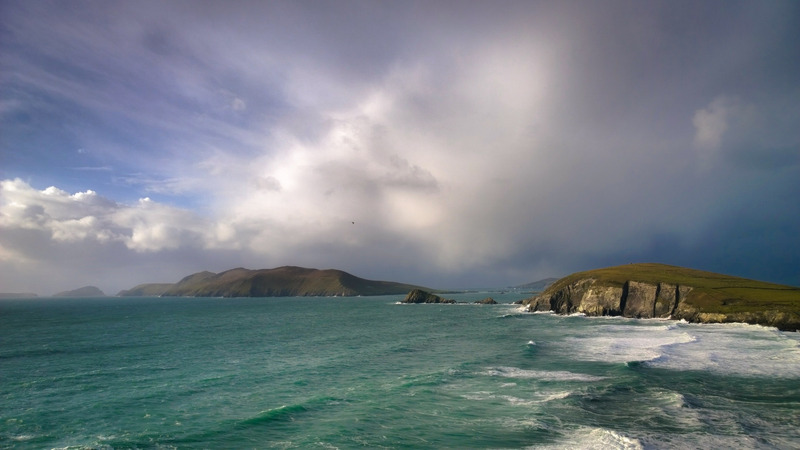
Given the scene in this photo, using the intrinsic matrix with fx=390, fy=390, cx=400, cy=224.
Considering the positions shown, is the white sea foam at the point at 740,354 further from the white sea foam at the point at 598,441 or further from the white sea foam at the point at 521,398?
the white sea foam at the point at 598,441

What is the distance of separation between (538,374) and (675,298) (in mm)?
81373

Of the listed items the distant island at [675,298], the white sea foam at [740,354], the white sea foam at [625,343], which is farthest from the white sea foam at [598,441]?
the distant island at [675,298]

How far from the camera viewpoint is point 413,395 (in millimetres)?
32969

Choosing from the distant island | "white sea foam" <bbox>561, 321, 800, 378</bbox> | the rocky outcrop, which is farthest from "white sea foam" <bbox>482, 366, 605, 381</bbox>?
the rocky outcrop

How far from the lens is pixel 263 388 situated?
3634 cm

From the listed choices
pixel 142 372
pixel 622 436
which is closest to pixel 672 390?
pixel 622 436

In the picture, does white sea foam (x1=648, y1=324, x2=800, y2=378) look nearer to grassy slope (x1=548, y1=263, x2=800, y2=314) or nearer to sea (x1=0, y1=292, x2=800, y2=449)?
sea (x1=0, y1=292, x2=800, y2=449)

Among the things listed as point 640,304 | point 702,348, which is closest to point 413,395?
point 702,348

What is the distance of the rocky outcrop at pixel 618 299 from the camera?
100250 mm

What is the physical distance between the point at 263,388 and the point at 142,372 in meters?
17.7

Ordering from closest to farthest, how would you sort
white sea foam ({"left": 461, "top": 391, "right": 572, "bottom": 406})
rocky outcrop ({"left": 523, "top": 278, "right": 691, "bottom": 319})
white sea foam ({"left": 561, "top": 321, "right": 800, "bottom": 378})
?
white sea foam ({"left": 461, "top": 391, "right": 572, "bottom": 406})
white sea foam ({"left": 561, "top": 321, "right": 800, "bottom": 378})
rocky outcrop ({"left": 523, "top": 278, "right": 691, "bottom": 319})

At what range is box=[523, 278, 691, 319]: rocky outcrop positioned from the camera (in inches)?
3947

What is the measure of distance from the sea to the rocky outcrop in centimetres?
3984

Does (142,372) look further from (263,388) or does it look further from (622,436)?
(622,436)
